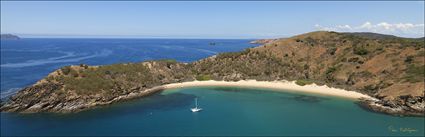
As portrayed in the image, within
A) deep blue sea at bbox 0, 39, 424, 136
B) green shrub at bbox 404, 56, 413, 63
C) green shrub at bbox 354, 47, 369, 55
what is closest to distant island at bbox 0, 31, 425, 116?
green shrub at bbox 354, 47, 369, 55

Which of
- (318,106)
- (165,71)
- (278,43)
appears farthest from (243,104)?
(278,43)

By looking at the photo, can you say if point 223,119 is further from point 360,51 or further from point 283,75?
point 360,51

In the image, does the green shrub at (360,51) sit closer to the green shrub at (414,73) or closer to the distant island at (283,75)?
the distant island at (283,75)

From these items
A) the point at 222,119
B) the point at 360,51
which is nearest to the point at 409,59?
the point at 360,51

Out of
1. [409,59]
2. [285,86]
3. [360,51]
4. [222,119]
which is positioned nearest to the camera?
[222,119]

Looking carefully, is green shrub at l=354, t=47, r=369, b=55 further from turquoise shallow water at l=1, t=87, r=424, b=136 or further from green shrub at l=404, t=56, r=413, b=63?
turquoise shallow water at l=1, t=87, r=424, b=136

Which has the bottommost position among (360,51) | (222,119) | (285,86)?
(222,119)

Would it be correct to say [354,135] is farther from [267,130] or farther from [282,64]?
[282,64]
